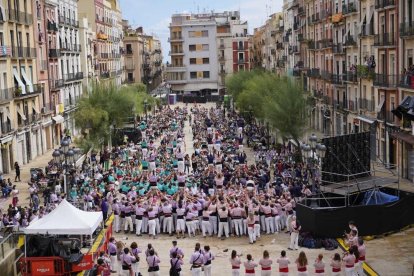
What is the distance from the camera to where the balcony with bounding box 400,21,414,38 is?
1547 inches

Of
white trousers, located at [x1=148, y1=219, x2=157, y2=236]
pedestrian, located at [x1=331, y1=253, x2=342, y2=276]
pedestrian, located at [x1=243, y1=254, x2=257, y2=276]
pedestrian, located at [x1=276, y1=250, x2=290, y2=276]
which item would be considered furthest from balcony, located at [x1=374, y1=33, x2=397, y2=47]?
pedestrian, located at [x1=243, y1=254, x2=257, y2=276]

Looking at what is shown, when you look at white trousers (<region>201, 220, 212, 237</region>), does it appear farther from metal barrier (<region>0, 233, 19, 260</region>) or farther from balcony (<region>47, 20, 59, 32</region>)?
balcony (<region>47, 20, 59, 32</region>)

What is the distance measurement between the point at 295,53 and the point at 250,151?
27.0m

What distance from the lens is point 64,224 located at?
21859 millimetres

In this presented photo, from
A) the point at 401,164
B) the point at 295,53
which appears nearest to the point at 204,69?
the point at 295,53

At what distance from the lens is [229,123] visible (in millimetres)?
71688

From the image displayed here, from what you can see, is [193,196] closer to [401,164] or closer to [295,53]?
[401,164]

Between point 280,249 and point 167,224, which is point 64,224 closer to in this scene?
point 167,224

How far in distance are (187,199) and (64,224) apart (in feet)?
25.1

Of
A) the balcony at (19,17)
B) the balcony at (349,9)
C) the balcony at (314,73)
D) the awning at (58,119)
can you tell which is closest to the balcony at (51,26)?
the balcony at (19,17)

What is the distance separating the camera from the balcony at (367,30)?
159ft

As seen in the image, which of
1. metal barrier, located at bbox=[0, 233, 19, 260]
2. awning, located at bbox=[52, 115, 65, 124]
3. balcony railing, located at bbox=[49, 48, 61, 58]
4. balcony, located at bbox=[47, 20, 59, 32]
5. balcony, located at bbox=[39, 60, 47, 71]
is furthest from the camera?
awning, located at bbox=[52, 115, 65, 124]

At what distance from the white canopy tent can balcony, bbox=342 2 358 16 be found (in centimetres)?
3604

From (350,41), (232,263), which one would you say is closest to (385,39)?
(350,41)
